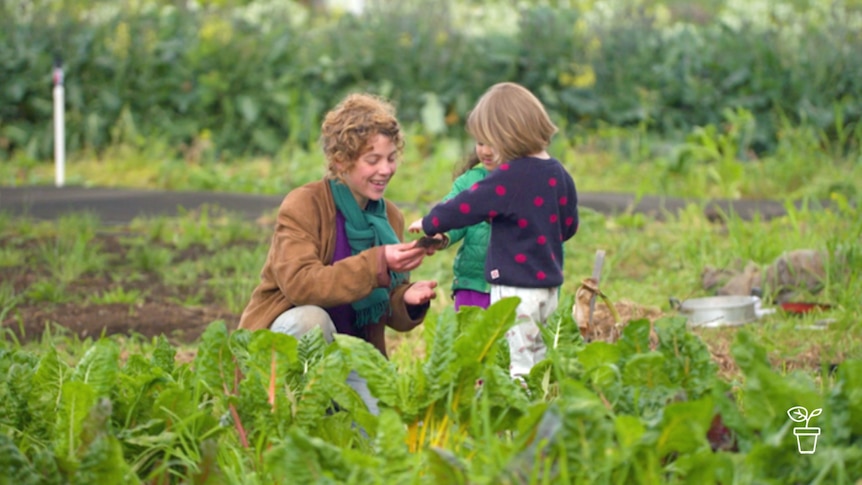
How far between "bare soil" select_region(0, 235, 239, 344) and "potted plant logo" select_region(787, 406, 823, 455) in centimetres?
295

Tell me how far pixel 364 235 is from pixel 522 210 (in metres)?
0.52

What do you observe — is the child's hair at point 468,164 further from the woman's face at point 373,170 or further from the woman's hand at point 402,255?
the woman's hand at point 402,255

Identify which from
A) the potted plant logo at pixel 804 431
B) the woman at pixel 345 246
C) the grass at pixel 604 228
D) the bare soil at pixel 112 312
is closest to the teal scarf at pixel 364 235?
the woman at pixel 345 246

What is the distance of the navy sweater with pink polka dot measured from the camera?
3717 mm

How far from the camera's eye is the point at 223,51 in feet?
39.6

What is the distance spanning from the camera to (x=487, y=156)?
13.0ft

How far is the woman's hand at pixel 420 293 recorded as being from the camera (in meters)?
3.60

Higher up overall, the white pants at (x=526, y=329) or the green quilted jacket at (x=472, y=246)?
the green quilted jacket at (x=472, y=246)

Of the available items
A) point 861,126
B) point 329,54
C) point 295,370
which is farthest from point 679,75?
point 295,370

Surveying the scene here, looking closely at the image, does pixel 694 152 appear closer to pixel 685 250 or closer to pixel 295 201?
pixel 685 250

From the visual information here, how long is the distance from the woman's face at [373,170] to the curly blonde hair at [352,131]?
0.05 feet

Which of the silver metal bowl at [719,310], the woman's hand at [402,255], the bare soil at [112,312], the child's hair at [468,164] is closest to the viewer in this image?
the woman's hand at [402,255]

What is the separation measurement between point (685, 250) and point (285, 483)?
4426 mm

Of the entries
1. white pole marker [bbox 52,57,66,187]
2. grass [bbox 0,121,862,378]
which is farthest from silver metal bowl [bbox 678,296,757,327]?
white pole marker [bbox 52,57,66,187]
